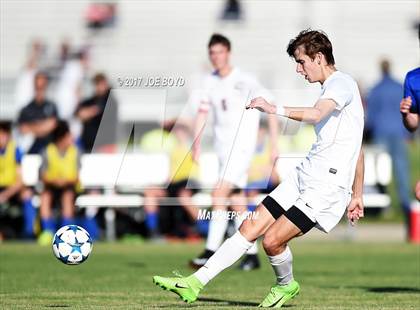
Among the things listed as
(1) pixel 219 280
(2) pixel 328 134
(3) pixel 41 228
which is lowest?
(3) pixel 41 228

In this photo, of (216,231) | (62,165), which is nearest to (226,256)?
(216,231)

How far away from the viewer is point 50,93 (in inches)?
1096

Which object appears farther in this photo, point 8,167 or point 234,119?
point 8,167

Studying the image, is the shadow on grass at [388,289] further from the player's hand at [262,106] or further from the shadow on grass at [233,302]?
the player's hand at [262,106]

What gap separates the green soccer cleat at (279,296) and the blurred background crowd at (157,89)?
3.58 m

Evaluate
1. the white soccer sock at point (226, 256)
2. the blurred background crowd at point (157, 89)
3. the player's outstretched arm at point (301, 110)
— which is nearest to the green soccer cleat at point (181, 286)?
the white soccer sock at point (226, 256)

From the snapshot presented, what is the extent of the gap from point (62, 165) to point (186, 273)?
6452mm

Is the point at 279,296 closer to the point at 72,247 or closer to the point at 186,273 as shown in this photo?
the point at 72,247

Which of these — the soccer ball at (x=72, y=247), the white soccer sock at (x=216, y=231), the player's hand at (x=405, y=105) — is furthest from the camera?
the white soccer sock at (x=216, y=231)

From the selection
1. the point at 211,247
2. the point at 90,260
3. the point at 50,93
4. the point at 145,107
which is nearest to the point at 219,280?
the point at 211,247

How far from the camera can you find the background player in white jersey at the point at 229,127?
1298 cm

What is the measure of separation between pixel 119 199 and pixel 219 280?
22.9ft

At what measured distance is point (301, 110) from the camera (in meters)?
8.23

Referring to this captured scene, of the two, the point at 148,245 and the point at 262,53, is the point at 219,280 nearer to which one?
the point at 148,245
